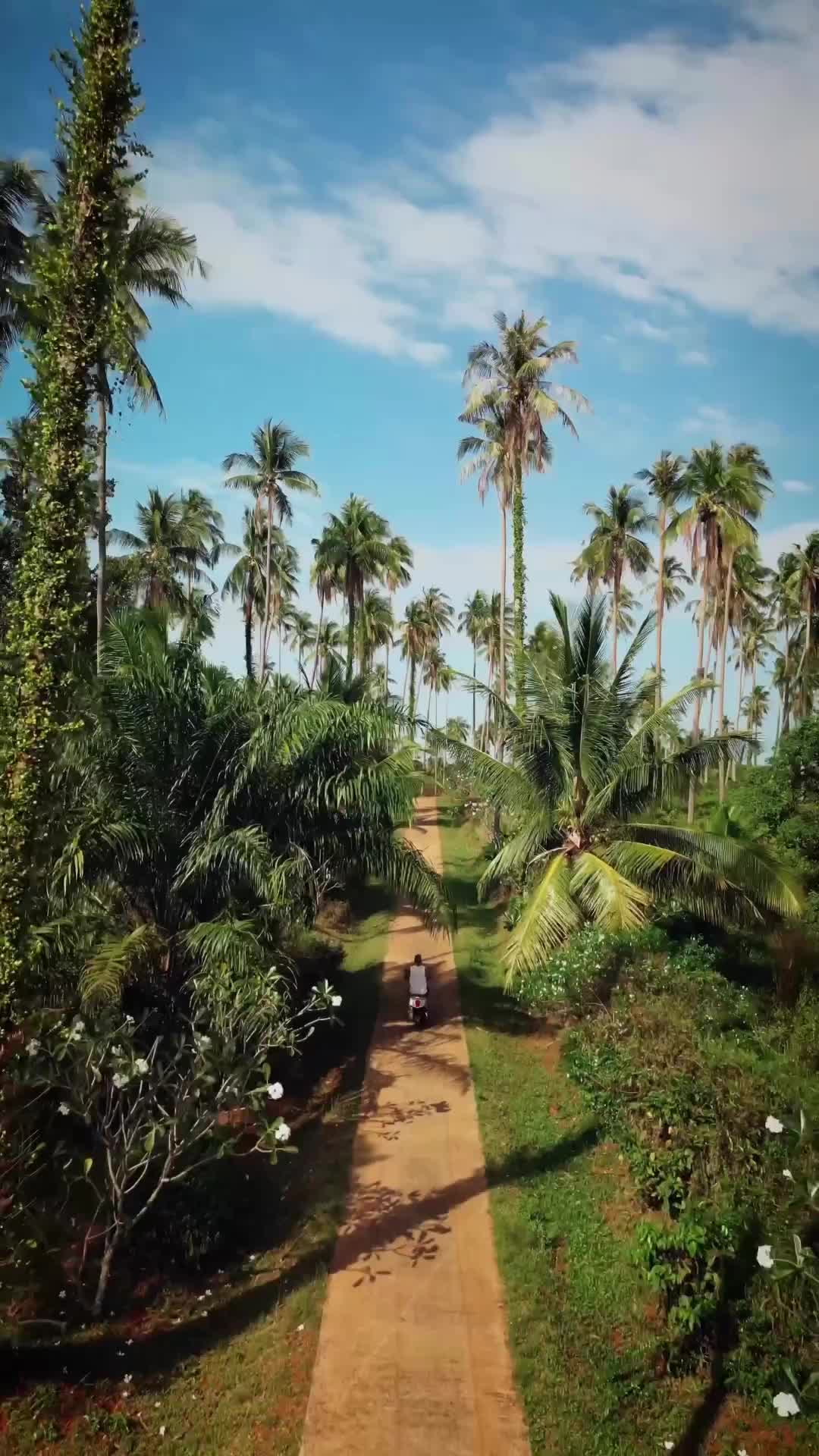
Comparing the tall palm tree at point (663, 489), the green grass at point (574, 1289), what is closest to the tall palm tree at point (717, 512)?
the tall palm tree at point (663, 489)

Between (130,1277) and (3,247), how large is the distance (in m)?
19.5

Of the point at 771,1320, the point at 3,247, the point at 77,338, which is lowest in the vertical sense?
the point at 771,1320

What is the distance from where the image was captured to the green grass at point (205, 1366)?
7395 millimetres

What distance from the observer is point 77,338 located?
7.02 metres

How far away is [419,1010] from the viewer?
17.5 meters

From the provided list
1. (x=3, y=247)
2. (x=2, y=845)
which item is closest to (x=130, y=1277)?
(x=2, y=845)

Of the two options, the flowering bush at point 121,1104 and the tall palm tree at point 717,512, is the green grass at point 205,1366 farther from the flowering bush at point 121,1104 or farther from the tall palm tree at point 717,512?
the tall palm tree at point 717,512

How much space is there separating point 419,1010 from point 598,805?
576cm

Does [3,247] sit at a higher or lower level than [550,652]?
higher

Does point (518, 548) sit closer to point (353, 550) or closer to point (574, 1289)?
point (353, 550)

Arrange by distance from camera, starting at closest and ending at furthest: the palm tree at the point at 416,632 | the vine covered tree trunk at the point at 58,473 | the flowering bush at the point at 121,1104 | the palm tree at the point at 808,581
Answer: the vine covered tree trunk at the point at 58,473, the flowering bush at the point at 121,1104, the palm tree at the point at 808,581, the palm tree at the point at 416,632

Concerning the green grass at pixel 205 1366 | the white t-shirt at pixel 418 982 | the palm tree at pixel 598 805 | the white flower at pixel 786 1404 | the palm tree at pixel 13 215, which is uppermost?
the palm tree at pixel 13 215

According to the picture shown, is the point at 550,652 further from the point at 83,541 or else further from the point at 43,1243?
the point at 43,1243

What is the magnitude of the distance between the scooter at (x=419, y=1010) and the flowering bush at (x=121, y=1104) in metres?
5.99
